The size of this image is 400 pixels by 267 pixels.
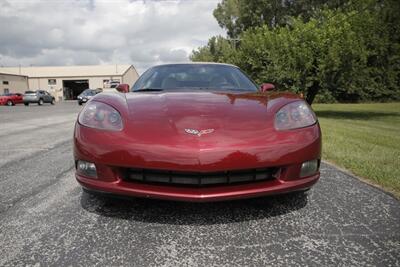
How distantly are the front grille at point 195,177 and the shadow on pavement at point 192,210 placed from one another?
355mm

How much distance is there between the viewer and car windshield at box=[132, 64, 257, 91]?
386cm

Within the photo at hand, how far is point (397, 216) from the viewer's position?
2.75m

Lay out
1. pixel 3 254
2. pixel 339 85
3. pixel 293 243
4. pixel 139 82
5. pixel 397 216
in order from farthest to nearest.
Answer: pixel 339 85, pixel 139 82, pixel 397 216, pixel 293 243, pixel 3 254

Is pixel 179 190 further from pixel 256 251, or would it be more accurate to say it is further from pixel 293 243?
pixel 293 243

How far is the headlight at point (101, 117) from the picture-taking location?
105 inches

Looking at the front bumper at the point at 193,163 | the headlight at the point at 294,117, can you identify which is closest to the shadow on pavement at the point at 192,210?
the front bumper at the point at 193,163

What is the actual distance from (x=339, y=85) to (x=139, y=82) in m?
15.8

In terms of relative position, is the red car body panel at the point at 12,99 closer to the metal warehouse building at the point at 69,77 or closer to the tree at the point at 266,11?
the metal warehouse building at the point at 69,77

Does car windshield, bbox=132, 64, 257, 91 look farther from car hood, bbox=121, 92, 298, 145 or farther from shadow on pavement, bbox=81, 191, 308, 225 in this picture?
shadow on pavement, bbox=81, 191, 308, 225

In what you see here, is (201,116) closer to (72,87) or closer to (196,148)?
(196,148)

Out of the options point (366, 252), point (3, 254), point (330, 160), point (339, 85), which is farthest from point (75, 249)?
point (339, 85)

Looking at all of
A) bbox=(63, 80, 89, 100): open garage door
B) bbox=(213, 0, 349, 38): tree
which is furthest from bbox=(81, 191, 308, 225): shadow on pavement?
bbox=(63, 80, 89, 100): open garage door

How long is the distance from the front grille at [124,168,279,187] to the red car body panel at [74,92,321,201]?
3cm

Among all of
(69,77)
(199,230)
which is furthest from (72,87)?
(199,230)
